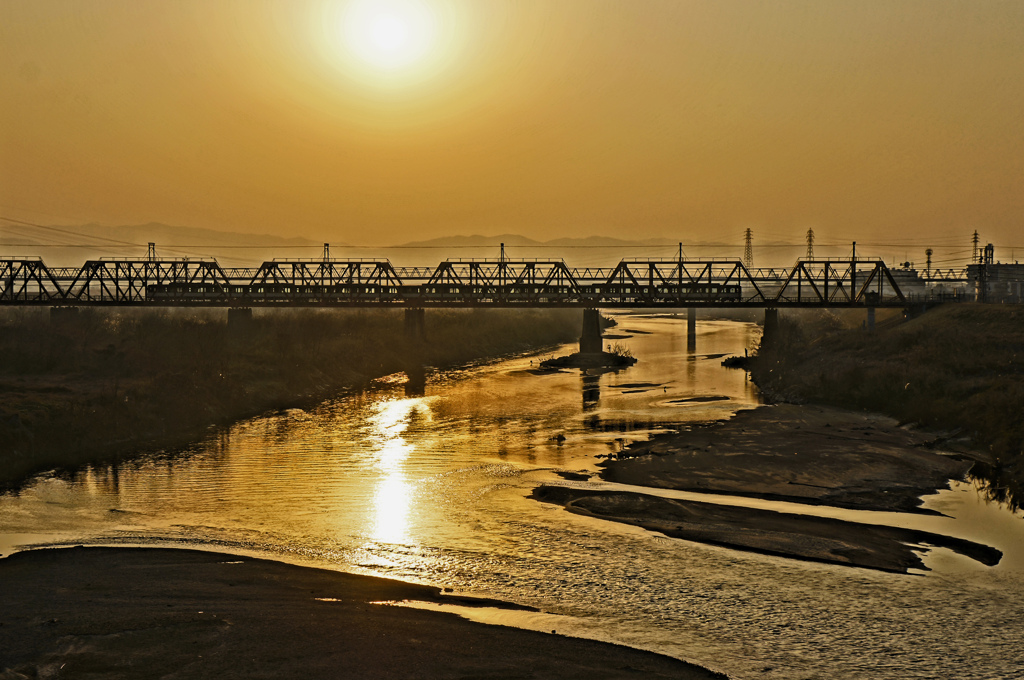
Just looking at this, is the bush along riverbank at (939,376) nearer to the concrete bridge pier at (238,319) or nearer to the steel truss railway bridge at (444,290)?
the steel truss railway bridge at (444,290)

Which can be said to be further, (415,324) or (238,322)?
(415,324)

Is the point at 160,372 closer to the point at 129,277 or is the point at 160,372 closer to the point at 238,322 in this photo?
the point at 238,322

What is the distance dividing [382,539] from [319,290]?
285 feet

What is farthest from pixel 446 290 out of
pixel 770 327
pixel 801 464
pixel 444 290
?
pixel 801 464

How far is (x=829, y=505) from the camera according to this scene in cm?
3269

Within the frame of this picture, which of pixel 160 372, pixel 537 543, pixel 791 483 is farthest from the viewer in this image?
pixel 160 372

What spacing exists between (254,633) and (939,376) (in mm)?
50114

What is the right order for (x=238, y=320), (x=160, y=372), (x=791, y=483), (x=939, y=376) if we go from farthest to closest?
(x=238, y=320)
(x=160, y=372)
(x=939, y=376)
(x=791, y=483)

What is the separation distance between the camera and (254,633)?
20.2 m

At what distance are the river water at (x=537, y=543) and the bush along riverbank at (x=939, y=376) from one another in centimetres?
985

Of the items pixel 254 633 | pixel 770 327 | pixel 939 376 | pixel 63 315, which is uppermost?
pixel 63 315

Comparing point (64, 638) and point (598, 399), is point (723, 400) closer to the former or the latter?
point (598, 399)

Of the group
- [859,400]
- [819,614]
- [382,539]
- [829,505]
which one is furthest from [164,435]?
[859,400]

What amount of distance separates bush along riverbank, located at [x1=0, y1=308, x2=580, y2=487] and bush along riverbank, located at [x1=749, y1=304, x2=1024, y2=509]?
38.7 meters
